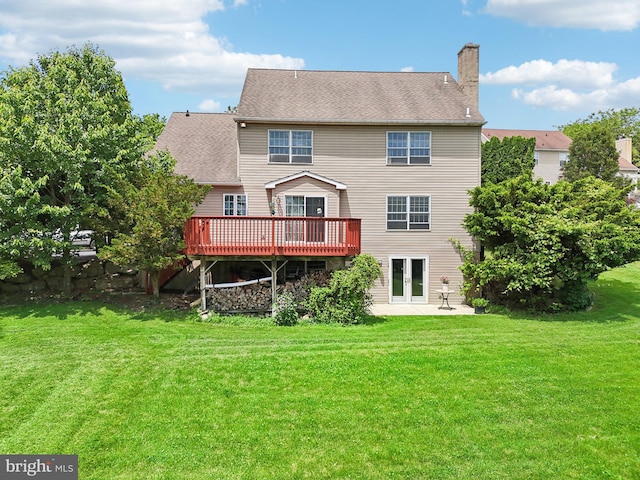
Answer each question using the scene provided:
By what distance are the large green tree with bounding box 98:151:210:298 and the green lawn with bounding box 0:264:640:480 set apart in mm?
1934

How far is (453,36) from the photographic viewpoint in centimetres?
2033

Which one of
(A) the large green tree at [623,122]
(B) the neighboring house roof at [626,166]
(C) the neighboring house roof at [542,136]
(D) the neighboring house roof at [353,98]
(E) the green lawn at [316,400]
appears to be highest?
(A) the large green tree at [623,122]

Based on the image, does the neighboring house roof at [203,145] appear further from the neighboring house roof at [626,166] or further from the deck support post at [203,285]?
the neighboring house roof at [626,166]

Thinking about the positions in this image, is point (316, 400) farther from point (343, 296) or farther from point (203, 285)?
point (203, 285)

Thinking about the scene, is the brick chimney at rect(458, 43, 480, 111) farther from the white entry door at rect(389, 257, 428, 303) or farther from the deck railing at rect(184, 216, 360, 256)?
the deck railing at rect(184, 216, 360, 256)

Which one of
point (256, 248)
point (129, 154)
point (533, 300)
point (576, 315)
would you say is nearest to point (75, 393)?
point (256, 248)

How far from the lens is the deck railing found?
13867 millimetres

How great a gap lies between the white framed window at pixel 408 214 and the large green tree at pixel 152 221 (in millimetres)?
7640

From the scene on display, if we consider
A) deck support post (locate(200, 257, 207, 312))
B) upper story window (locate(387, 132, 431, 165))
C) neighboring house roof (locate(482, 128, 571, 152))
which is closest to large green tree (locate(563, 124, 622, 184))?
neighboring house roof (locate(482, 128, 571, 152))

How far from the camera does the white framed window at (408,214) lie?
17.6 meters

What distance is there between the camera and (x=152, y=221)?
517 inches

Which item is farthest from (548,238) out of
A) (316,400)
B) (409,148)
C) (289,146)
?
(316,400)

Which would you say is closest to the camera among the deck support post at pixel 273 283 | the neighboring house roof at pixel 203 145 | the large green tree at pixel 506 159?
the deck support post at pixel 273 283

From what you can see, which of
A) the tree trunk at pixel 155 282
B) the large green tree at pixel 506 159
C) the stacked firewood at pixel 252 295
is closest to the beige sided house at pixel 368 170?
the stacked firewood at pixel 252 295
